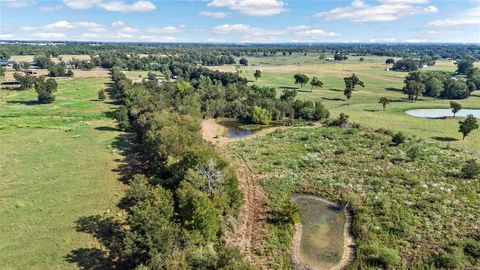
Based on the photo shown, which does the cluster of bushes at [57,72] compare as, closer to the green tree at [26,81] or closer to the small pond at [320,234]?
the green tree at [26,81]

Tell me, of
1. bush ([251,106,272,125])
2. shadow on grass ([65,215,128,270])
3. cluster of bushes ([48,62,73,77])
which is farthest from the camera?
cluster of bushes ([48,62,73,77])

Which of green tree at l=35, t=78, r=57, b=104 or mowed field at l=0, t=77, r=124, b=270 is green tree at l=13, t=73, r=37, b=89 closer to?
green tree at l=35, t=78, r=57, b=104

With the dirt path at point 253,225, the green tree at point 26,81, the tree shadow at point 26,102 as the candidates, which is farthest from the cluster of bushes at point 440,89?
the green tree at point 26,81

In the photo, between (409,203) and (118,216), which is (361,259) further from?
(118,216)

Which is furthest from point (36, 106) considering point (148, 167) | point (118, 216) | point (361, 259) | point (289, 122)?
point (361, 259)

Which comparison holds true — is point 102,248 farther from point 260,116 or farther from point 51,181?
point 260,116

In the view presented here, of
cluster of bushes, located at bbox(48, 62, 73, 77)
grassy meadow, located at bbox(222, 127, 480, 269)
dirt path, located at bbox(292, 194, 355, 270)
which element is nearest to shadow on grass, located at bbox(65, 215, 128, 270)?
grassy meadow, located at bbox(222, 127, 480, 269)
